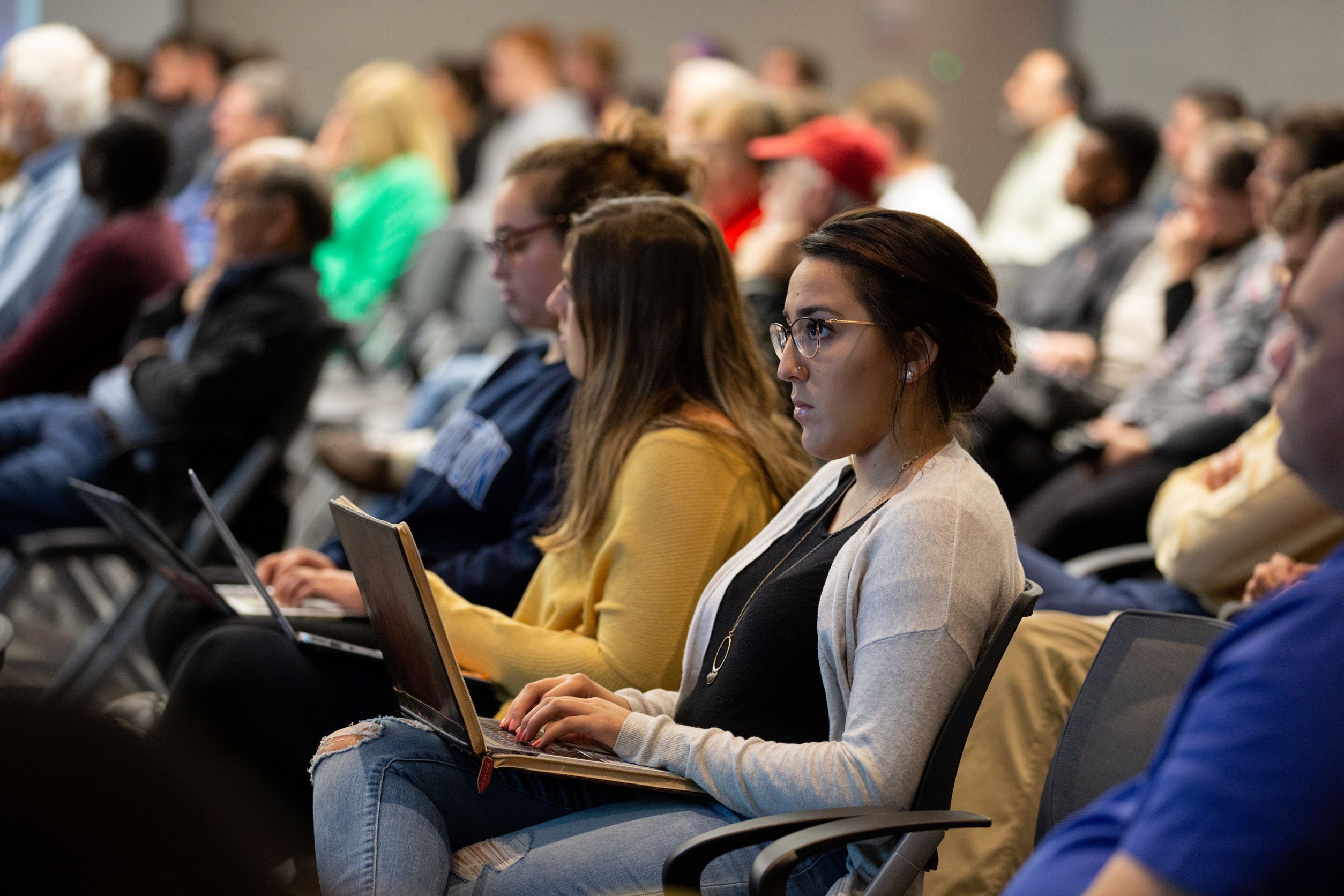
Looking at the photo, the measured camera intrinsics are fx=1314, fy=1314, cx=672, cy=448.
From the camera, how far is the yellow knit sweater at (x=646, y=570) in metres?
1.80

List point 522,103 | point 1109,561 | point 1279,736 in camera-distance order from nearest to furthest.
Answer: point 1279,736 → point 1109,561 → point 522,103

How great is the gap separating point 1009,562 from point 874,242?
400 mm

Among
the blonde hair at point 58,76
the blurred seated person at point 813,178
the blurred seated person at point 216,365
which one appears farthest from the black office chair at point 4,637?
the blonde hair at point 58,76

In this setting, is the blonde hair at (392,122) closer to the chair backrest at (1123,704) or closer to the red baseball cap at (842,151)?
the red baseball cap at (842,151)

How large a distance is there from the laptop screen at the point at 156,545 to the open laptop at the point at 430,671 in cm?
63

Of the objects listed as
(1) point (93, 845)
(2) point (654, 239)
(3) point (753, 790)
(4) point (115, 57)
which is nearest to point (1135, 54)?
(4) point (115, 57)

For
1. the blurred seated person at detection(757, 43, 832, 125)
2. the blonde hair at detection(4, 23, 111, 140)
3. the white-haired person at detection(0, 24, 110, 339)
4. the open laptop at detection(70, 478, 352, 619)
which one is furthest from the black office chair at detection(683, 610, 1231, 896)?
the blurred seated person at detection(757, 43, 832, 125)

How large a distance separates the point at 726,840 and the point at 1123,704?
50cm

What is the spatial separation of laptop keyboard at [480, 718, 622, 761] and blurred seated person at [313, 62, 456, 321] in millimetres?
4017

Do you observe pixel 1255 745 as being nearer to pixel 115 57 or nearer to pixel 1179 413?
pixel 1179 413

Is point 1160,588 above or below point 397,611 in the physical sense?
below

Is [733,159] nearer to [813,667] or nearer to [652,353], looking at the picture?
[652,353]

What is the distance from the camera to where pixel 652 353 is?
1944mm

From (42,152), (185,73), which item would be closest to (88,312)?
(42,152)
